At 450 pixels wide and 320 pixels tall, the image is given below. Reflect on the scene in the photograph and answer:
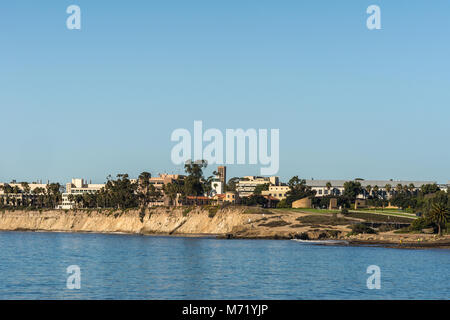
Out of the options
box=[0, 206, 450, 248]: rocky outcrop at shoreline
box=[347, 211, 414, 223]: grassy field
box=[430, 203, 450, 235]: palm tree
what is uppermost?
box=[430, 203, 450, 235]: palm tree

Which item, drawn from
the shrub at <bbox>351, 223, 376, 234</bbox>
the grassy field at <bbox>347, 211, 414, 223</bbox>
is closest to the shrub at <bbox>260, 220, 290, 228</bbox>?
the grassy field at <bbox>347, 211, 414, 223</bbox>

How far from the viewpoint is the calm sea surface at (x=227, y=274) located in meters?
58.5

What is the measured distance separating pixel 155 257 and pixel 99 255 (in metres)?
10.7

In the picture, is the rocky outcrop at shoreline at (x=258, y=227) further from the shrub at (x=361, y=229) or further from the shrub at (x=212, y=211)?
the shrub at (x=361, y=229)

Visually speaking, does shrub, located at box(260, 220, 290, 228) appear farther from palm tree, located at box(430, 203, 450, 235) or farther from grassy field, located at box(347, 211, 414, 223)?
palm tree, located at box(430, 203, 450, 235)

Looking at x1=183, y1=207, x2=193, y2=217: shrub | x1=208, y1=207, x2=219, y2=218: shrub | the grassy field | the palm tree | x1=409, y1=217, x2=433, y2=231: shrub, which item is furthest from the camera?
x1=183, y1=207, x2=193, y2=217: shrub

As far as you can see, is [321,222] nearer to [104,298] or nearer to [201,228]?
[201,228]

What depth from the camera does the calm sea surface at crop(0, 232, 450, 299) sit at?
192 feet

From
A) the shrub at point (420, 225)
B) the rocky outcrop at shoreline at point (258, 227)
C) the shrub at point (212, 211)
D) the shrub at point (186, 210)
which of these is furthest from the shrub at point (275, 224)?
the shrub at point (420, 225)

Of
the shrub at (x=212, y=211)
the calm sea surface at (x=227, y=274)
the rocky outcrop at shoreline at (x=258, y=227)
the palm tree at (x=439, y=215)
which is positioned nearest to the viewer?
the calm sea surface at (x=227, y=274)

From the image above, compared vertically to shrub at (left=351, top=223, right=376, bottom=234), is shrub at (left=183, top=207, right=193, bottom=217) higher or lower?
higher

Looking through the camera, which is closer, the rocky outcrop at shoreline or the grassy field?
the rocky outcrop at shoreline

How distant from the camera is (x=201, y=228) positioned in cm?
18062
